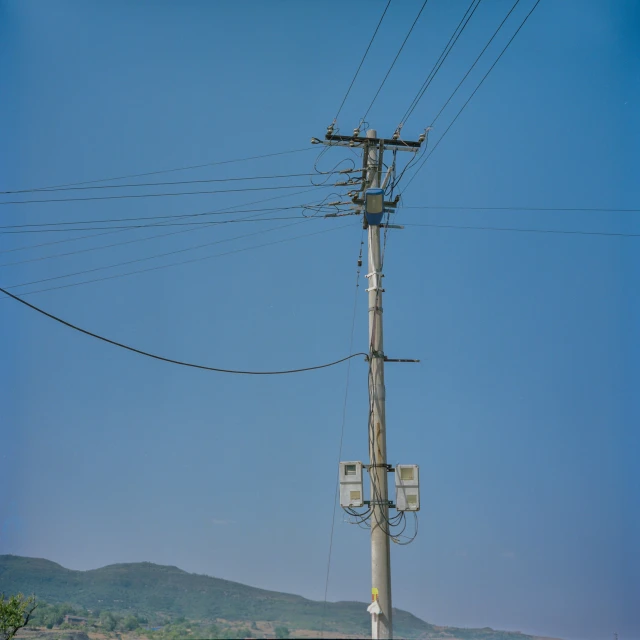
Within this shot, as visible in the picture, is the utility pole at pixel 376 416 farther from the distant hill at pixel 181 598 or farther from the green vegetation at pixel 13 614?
the green vegetation at pixel 13 614

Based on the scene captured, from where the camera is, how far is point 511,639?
2345 centimetres

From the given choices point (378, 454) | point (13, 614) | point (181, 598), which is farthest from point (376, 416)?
point (181, 598)

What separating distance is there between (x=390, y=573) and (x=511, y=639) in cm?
1383

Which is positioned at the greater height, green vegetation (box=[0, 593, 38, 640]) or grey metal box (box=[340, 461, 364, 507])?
grey metal box (box=[340, 461, 364, 507])

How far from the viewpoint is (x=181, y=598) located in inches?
1809

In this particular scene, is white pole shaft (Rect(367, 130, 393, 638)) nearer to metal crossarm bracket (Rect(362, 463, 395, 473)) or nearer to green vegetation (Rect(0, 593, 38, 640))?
metal crossarm bracket (Rect(362, 463, 395, 473))

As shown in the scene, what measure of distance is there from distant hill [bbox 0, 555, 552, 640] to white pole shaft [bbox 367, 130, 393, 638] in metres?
0.52

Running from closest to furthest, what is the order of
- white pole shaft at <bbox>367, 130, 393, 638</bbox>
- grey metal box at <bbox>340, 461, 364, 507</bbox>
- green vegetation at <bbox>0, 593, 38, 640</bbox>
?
white pole shaft at <bbox>367, 130, 393, 638</bbox> → grey metal box at <bbox>340, 461, 364, 507</bbox> → green vegetation at <bbox>0, 593, 38, 640</bbox>

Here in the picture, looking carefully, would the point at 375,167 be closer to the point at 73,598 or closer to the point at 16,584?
the point at 16,584

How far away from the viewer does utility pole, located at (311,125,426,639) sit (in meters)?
11.9

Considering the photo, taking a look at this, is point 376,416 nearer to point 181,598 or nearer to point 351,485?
point 351,485

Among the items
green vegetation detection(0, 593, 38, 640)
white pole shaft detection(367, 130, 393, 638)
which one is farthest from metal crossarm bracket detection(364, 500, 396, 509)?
green vegetation detection(0, 593, 38, 640)

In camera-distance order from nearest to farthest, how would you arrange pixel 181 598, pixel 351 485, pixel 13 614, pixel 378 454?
1. pixel 351 485
2. pixel 378 454
3. pixel 13 614
4. pixel 181 598

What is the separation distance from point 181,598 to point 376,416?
3787 cm
